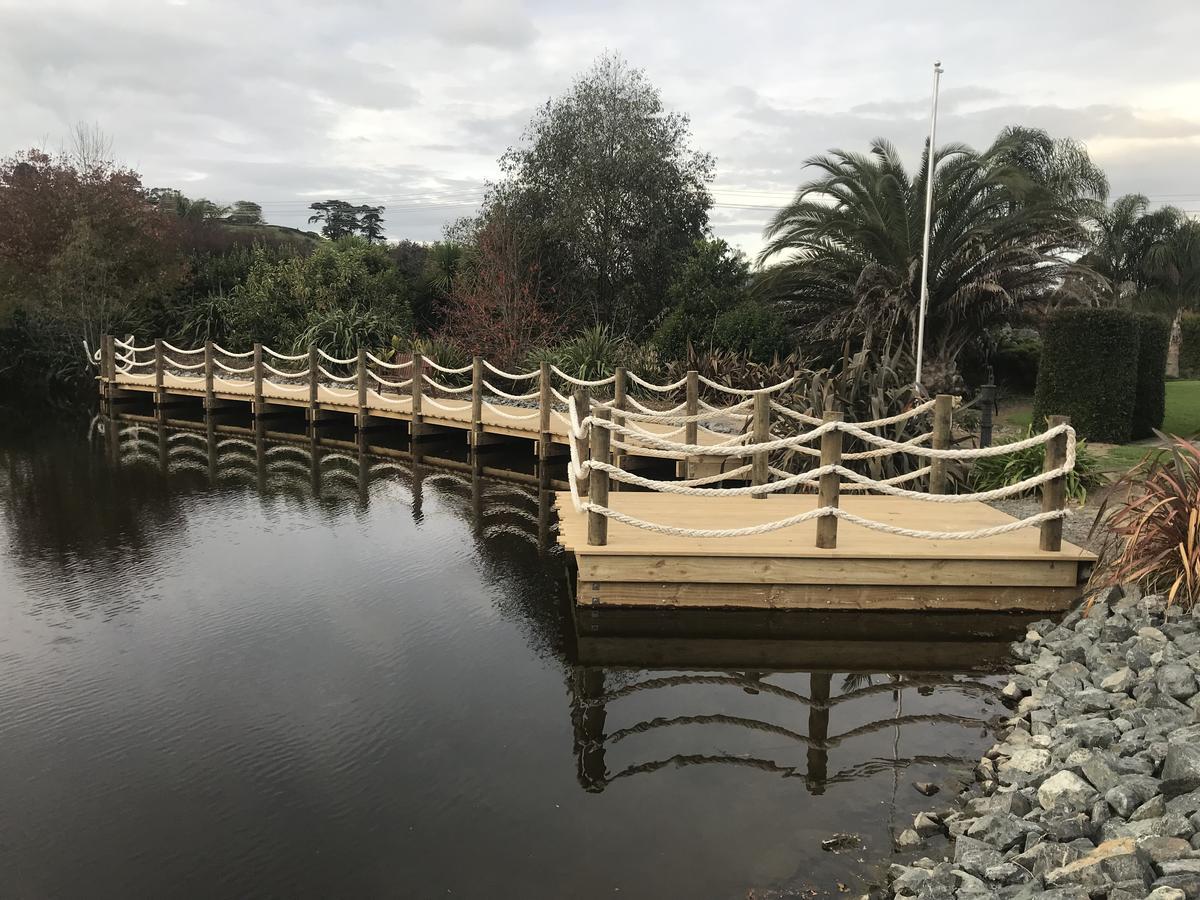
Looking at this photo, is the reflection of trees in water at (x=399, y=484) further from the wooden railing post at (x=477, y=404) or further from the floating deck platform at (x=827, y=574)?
the floating deck platform at (x=827, y=574)

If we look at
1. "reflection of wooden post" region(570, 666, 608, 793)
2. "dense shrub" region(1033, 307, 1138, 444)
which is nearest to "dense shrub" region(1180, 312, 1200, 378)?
"dense shrub" region(1033, 307, 1138, 444)

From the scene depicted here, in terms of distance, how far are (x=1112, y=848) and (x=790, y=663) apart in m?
2.96

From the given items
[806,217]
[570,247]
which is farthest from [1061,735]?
[570,247]

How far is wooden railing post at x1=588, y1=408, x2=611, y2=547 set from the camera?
22.4 feet

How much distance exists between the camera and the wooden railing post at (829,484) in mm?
6805

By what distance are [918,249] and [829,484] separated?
437 inches

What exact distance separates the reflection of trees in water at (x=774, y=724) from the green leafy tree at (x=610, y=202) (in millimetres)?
17611

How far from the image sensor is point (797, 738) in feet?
16.9

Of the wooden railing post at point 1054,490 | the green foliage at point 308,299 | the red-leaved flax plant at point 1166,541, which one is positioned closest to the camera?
the red-leaved flax plant at point 1166,541

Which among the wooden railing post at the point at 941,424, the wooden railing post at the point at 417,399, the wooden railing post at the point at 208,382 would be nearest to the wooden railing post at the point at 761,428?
the wooden railing post at the point at 941,424

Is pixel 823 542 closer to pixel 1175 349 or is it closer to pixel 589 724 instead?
pixel 589 724

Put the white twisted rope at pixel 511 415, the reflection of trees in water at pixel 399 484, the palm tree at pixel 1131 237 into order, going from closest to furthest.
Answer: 1. the reflection of trees in water at pixel 399 484
2. the white twisted rope at pixel 511 415
3. the palm tree at pixel 1131 237

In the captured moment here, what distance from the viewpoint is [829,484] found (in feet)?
22.4

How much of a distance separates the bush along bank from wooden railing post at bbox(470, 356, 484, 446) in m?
10.1
